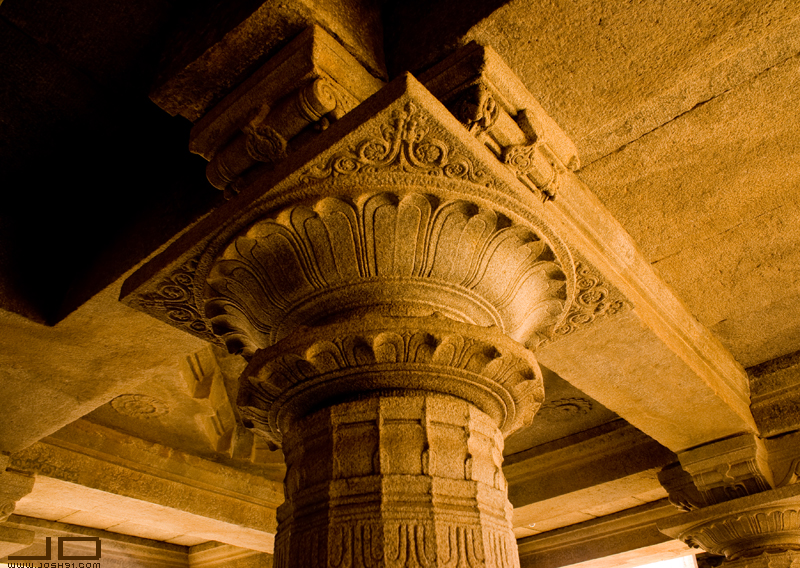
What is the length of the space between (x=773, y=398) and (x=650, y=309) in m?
1.84

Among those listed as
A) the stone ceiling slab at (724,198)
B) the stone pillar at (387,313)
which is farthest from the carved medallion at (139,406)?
the stone ceiling slab at (724,198)

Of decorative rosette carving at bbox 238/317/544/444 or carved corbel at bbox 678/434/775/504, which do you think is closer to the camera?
decorative rosette carving at bbox 238/317/544/444

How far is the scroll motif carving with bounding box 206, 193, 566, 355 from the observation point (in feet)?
6.17

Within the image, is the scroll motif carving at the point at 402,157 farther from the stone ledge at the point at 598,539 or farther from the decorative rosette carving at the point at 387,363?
the stone ledge at the point at 598,539

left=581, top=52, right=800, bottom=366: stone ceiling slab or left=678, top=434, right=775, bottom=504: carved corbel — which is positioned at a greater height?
left=581, top=52, right=800, bottom=366: stone ceiling slab

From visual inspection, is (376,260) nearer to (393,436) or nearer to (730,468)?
(393,436)

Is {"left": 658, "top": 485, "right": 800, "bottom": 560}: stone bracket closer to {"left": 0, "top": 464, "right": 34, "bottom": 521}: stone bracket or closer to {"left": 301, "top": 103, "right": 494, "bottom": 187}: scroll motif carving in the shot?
{"left": 301, "top": 103, "right": 494, "bottom": 187}: scroll motif carving

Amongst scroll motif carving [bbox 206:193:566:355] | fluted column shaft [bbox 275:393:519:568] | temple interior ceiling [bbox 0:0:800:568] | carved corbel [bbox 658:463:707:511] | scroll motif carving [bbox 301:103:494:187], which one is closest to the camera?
fluted column shaft [bbox 275:393:519:568]

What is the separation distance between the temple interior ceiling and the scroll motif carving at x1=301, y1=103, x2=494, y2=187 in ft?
0.83

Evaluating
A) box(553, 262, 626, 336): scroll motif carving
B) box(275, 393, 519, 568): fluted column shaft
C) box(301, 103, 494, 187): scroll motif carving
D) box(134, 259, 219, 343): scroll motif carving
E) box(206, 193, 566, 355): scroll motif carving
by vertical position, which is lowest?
box(275, 393, 519, 568): fluted column shaft

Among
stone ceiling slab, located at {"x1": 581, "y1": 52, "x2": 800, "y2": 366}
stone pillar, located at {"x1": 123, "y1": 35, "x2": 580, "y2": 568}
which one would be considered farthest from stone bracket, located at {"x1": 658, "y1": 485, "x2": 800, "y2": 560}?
stone pillar, located at {"x1": 123, "y1": 35, "x2": 580, "y2": 568}

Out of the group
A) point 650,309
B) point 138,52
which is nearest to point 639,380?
point 650,309

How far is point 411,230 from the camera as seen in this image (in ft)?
6.24

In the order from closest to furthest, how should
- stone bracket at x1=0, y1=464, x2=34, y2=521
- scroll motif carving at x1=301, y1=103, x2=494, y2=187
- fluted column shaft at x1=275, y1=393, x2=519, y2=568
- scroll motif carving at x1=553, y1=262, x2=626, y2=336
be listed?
fluted column shaft at x1=275, y1=393, x2=519, y2=568 → scroll motif carving at x1=301, y1=103, x2=494, y2=187 → scroll motif carving at x1=553, y1=262, x2=626, y2=336 → stone bracket at x1=0, y1=464, x2=34, y2=521
